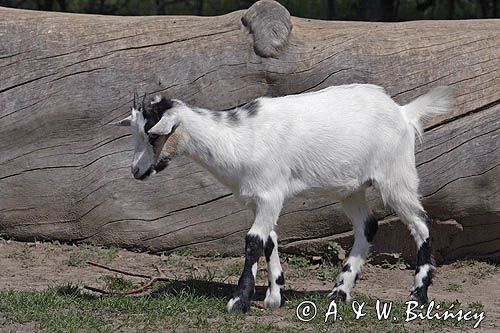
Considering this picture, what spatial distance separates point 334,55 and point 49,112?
2.01 metres

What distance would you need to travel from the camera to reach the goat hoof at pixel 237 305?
6012 mm

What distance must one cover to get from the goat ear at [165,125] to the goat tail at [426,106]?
1.40 m

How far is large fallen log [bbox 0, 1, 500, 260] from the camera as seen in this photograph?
743 centimetres

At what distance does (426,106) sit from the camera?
656cm

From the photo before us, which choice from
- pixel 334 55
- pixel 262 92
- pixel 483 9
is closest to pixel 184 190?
pixel 262 92

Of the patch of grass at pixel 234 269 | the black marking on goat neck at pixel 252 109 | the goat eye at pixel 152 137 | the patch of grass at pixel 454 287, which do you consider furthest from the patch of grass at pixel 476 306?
the goat eye at pixel 152 137

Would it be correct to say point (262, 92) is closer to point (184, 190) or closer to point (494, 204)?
point (184, 190)

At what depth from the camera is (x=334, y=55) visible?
7516mm

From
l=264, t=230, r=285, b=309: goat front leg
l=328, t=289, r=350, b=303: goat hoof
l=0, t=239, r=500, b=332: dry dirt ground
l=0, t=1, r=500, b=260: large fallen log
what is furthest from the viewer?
l=0, t=1, r=500, b=260: large fallen log

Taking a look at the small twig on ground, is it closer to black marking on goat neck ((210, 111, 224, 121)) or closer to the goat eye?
the goat eye

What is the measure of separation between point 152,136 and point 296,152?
808 millimetres

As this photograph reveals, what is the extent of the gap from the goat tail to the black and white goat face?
1.41 metres

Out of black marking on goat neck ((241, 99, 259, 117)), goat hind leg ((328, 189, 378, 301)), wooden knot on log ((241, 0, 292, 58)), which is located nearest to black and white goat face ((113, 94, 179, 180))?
black marking on goat neck ((241, 99, 259, 117))

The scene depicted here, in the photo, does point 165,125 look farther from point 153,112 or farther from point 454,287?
point 454,287
